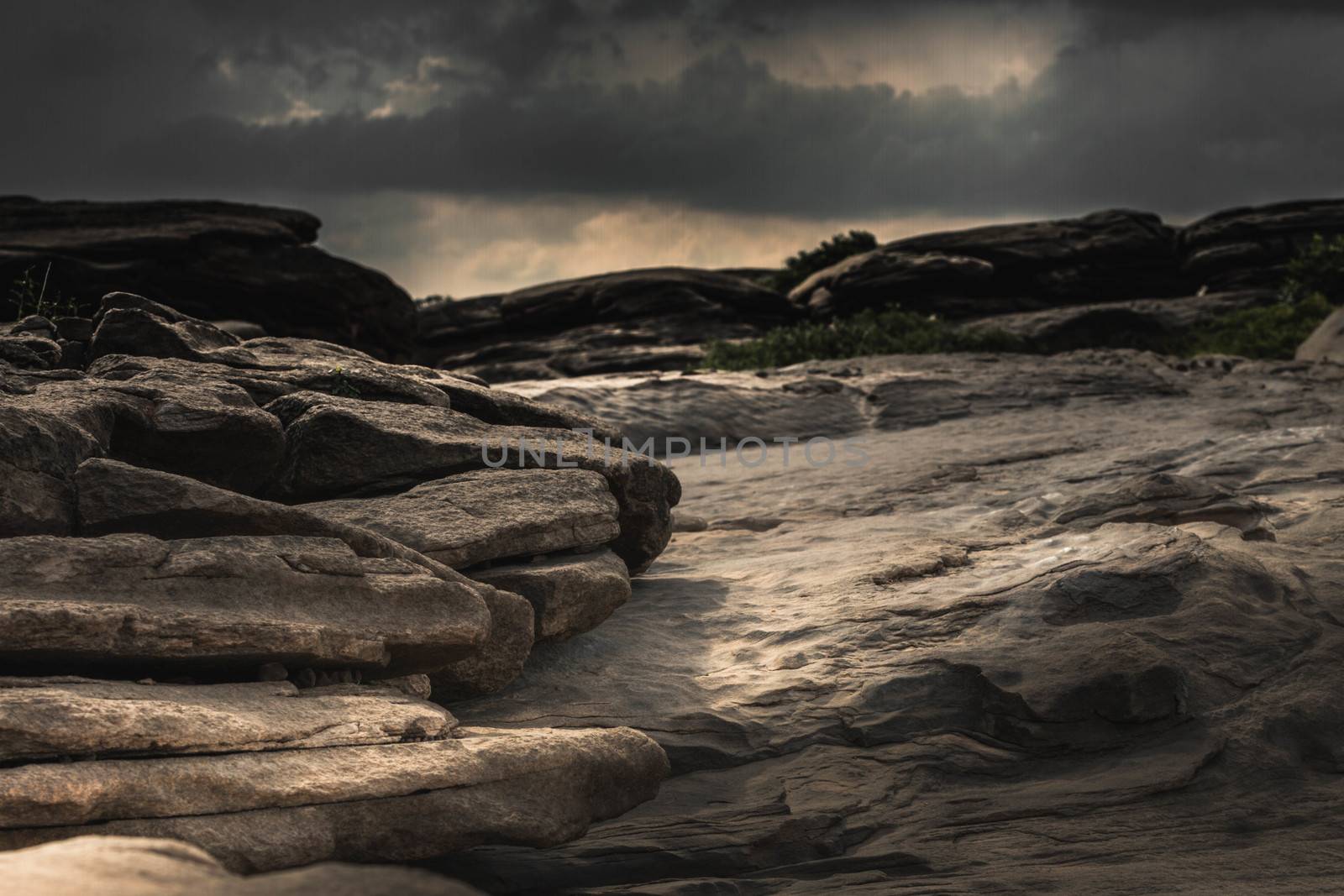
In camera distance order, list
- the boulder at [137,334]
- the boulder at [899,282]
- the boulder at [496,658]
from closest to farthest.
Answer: the boulder at [496,658] → the boulder at [137,334] → the boulder at [899,282]

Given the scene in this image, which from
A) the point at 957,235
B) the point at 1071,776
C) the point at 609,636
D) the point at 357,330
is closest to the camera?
the point at 1071,776

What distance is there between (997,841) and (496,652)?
271 centimetres

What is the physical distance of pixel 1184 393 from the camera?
14328 millimetres

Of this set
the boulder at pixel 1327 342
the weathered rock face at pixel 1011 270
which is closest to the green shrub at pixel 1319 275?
the weathered rock face at pixel 1011 270

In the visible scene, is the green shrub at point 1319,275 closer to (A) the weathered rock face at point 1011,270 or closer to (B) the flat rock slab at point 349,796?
(A) the weathered rock face at point 1011,270

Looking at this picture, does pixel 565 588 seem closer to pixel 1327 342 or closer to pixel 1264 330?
pixel 1327 342

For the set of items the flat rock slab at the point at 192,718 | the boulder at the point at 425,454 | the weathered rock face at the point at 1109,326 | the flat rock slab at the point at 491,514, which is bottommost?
the flat rock slab at the point at 192,718

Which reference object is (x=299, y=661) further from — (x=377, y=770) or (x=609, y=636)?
(x=609, y=636)

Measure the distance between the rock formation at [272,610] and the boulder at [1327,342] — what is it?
16.4 meters

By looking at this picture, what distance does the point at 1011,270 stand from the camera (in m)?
33.8

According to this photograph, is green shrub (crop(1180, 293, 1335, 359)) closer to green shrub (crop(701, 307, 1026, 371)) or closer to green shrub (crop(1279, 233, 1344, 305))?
green shrub (crop(1279, 233, 1344, 305))

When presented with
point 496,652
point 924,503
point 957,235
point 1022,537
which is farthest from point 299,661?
point 957,235

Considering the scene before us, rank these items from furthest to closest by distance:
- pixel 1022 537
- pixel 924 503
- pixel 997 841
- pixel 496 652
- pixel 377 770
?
1. pixel 924 503
2. pixel 1022 537
3. pixel 496 652
4. pixel 997 841
5. pixel 377 770

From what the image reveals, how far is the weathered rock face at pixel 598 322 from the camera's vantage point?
29141mm
